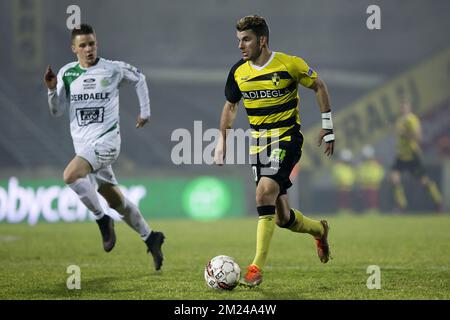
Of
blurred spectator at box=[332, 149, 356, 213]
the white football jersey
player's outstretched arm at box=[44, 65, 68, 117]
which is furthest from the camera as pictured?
Answer: blurred spectator at box=[332, 149, 356, 213]

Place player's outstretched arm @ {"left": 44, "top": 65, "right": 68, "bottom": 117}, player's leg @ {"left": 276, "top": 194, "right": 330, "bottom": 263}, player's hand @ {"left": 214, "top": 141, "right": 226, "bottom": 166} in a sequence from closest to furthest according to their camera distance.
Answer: player's hand @ {"left": 214, "top": 141, "right": 226, "bottom": 166}, player's leg @ {"left": 276, "top": 194, "right": 330, "bottom": 263}, player's outstretched arm @ {"left": 44, "top": 65, "right": 68, "bottom": 117}

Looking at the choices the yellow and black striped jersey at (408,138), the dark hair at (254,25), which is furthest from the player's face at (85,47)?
the yellow and black striped jersey at (408,138)

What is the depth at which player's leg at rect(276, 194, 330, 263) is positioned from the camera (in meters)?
7.27

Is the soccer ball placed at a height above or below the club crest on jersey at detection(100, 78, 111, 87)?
below

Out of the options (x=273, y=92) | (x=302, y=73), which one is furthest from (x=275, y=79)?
(x=302, y=73)

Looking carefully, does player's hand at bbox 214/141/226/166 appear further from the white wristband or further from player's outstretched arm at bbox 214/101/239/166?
the white wristband

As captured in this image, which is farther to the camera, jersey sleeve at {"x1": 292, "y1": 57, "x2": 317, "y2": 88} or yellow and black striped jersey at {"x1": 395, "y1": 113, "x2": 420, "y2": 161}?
yellow and black striped jersey at {"x1": 395, "y1": 113, "x2": 420, "y2": 161}

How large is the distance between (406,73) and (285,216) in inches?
785

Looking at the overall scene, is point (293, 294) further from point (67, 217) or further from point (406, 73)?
point (406, 73)

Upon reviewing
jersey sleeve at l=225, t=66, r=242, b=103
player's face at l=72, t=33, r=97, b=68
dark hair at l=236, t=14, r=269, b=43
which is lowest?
jersey sleeve at l=225, t=66, r=242, b=103

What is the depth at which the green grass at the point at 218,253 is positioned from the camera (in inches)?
253

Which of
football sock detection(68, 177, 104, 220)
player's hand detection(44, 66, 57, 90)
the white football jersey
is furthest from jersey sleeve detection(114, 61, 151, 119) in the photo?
football sock detection(68, 177, 104, 220)

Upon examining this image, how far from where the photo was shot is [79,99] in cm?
815
